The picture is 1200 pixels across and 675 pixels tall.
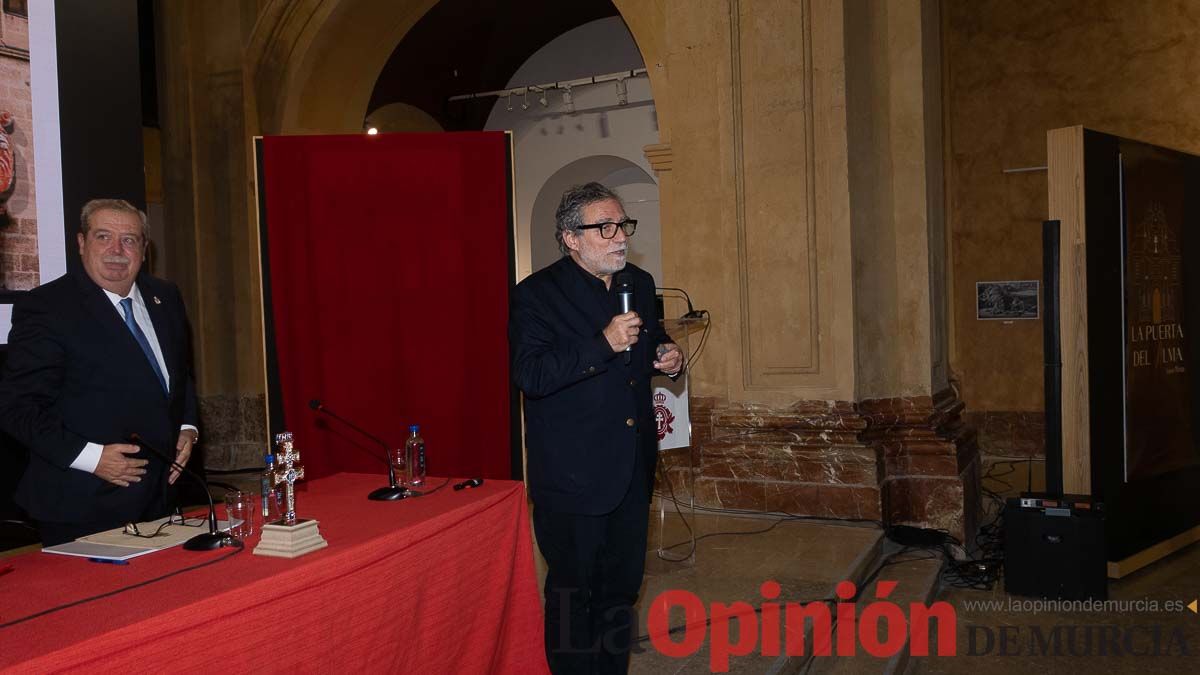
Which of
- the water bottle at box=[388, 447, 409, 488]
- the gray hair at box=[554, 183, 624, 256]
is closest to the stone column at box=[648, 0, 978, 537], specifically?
the water bottle at box=[388, 447, 409, 488]

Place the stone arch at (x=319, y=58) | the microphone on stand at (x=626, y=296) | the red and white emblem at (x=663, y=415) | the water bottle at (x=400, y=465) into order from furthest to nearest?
the stone arch at (x=319, y=58), the red and white emblem at (x=663, y=415), the water bottle at (x=400, y=465), the microphone on stand at (x=626, y=296)

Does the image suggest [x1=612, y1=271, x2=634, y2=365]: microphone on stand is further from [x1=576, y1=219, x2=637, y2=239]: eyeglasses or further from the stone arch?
the stone arch

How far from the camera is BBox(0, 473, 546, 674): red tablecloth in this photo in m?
1.51

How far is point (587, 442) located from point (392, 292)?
194cm

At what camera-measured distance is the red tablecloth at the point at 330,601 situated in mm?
1509

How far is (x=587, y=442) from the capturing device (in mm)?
2381

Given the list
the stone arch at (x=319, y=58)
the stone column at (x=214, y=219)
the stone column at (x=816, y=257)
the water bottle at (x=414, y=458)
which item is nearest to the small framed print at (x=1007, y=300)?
the stone column at (x=816, y=257)

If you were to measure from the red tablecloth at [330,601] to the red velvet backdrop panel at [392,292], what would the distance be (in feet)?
4.19

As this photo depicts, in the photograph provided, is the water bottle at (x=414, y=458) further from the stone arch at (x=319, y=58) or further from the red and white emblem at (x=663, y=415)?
the stone arch at (x=319, y=58)

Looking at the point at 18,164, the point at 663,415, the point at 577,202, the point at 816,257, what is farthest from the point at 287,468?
the point at 816,257

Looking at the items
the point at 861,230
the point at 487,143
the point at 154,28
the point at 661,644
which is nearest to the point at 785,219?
the point at 861,230

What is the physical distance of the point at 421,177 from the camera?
399cm

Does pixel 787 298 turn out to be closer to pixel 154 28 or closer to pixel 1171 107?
pixel 1171 107

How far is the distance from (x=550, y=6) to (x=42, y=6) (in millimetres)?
7159
